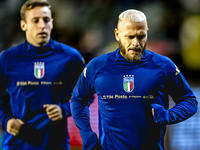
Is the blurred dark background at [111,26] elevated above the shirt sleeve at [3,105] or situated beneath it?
elevated above

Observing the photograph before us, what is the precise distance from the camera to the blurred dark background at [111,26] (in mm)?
9383

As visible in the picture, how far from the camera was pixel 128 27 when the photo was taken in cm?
330

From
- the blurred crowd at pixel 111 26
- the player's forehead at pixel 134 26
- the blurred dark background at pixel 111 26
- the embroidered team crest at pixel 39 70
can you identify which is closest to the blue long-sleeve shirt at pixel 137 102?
the player's forehead at pixel 134 26

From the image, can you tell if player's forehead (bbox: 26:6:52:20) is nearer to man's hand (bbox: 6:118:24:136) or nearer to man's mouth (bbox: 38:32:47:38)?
man's mouth (bbox: 38:32:47:38)

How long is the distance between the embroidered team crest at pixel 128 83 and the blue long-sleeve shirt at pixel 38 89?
2.78 ft

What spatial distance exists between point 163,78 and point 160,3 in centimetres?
775

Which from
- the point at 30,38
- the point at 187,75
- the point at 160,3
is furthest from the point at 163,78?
the point at 160,3

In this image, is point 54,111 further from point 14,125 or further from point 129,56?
point 129,56

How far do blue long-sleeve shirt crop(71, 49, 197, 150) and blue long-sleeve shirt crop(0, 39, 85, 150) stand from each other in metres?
0.65

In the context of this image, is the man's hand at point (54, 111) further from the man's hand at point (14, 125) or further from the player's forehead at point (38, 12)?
the player's forehead at point (38, 12)

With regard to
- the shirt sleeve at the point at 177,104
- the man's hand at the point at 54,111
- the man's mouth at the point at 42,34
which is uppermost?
the man's mouth at the point at 42,34

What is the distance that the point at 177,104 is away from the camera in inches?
132

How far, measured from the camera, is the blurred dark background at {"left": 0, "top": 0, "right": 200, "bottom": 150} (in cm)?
938

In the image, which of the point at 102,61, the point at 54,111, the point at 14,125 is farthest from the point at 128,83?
the point at 14,125
